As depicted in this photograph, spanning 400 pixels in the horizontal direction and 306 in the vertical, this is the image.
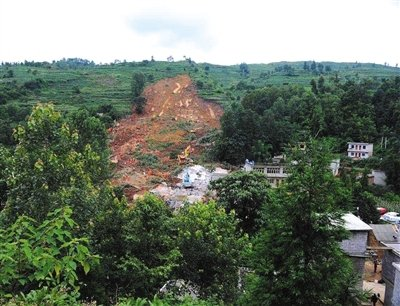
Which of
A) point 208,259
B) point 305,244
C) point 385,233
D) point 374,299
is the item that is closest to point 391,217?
point 385,233

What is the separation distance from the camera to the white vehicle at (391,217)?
1027 inches

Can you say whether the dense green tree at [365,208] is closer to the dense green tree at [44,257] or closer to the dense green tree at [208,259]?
the dense green tree at [208,259]

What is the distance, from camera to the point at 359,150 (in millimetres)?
38281

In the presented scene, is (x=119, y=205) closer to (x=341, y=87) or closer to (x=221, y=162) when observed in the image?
(x=221, y=162)

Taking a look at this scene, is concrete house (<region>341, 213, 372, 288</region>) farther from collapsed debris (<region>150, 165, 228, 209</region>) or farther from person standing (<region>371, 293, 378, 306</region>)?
collapsed debris (<region>150, 165, 228, 209</region>)

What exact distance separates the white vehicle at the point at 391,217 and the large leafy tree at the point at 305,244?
19.2 m

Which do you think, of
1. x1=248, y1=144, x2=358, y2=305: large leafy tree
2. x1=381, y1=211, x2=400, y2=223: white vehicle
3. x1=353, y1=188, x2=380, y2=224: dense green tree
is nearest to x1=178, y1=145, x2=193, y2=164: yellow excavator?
x1=353, y1=188, x2=380, y2=224: dense green tree

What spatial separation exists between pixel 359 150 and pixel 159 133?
72.7 feet

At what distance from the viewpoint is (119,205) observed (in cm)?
1127

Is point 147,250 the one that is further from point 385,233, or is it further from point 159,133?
point 159,133

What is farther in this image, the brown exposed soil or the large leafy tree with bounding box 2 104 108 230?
the brown exposed soil

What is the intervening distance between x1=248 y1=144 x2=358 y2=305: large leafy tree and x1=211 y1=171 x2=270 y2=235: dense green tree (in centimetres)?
1001

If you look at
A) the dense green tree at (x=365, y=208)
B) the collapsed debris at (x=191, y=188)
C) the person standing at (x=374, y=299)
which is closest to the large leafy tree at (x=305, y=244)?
the person standing at (x=374, y=299)

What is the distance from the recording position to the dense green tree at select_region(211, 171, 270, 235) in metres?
19.2
